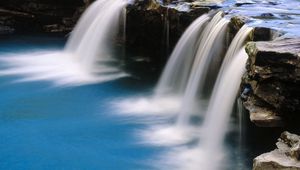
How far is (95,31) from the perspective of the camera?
13891 mm

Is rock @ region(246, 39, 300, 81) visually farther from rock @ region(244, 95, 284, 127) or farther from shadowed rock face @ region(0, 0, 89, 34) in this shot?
shadowed rock face @ region(0, 0, 89, 34)

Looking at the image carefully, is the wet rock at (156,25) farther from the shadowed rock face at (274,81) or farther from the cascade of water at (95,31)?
the shadowed rock face at (274,81)

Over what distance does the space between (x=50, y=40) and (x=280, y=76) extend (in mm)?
10535

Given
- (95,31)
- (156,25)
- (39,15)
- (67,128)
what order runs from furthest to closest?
(39,15) → (95,31) → (156,25) → (67,128)

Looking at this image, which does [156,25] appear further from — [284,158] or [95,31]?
[284,158]

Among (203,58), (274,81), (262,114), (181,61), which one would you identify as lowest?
(262,114)

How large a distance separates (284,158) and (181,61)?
5.18m

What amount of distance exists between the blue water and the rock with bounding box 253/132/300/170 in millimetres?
2330

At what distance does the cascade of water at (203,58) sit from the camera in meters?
9.32

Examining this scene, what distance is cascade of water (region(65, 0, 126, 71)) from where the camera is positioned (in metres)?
13.3

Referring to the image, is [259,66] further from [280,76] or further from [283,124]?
[283,124]

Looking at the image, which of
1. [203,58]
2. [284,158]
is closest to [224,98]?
[203,58]

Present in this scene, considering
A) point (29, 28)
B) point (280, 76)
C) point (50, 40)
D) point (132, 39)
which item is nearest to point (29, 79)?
point (132, 39)

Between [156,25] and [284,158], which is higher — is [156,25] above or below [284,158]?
above
